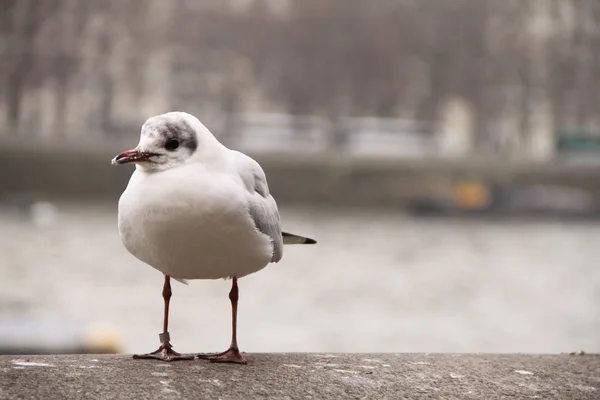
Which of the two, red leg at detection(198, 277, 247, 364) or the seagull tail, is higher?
the seagull tail

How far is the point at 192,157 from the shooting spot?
2281mm

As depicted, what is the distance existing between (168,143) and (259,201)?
24 cm

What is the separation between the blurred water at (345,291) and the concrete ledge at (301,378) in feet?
30.4

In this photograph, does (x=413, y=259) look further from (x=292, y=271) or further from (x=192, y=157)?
(x=192, y=157)

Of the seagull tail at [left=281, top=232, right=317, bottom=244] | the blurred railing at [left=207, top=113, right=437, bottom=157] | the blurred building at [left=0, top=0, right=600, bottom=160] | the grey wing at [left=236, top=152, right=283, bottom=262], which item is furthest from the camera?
the blurred building at [left=0, top=0, right=600, bottom=160]

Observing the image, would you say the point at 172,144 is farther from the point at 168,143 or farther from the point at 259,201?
the point at 259,201

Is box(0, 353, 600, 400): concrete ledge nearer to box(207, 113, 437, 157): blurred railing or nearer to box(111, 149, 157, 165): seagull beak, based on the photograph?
box(111, 149, 157, 165): seagull beak

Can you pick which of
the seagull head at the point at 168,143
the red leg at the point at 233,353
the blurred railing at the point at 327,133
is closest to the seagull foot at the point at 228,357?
the red leg at the point at 233,353

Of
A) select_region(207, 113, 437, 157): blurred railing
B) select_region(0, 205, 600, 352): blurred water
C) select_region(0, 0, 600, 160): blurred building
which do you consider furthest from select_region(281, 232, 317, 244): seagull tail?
select_region(0, 0, 600, 160): blurred building

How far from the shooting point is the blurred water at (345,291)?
1401 cm

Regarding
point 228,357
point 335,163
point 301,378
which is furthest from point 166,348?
point 335,163

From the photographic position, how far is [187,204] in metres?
2.24

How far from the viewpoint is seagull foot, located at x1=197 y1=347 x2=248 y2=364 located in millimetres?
2502

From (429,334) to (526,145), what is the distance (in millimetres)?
28606
